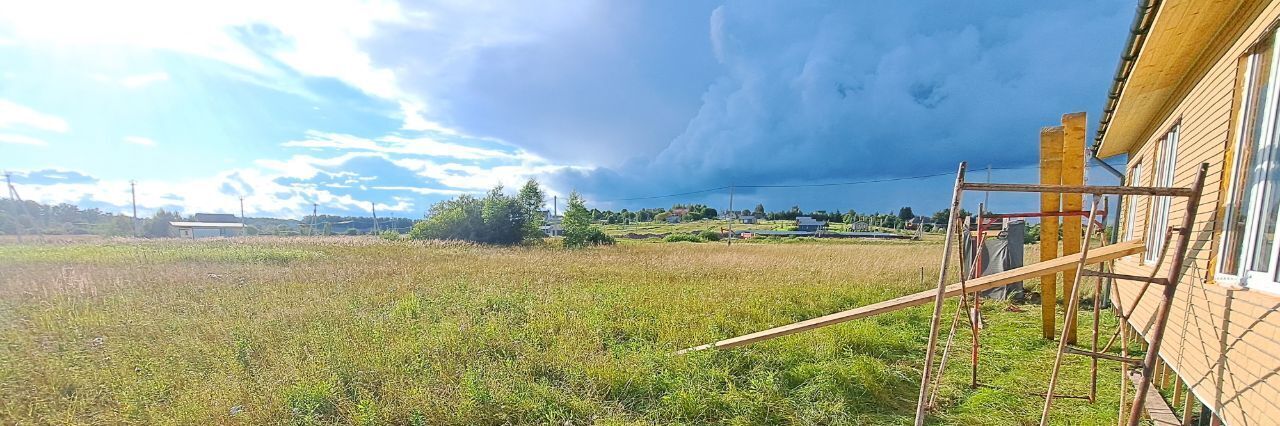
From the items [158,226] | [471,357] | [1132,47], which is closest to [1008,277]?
[1132,47]


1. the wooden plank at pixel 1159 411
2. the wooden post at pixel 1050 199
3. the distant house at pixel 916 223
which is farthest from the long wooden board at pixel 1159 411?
the distant house at pixel 916 223

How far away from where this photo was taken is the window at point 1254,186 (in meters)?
2.35

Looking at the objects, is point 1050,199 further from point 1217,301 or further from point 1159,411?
point 1217,301

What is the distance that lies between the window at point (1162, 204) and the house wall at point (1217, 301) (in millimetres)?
434

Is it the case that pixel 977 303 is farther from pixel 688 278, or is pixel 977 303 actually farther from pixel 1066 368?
pixel 688 278

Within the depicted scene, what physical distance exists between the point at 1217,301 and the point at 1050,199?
3422 mm

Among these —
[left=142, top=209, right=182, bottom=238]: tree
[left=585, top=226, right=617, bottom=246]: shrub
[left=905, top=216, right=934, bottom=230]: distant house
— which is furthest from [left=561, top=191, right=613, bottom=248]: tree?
[left=905, top=216, right=934, bottom=230]: distant house

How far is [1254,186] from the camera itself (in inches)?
99.9

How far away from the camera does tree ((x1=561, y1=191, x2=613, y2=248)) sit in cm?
2278

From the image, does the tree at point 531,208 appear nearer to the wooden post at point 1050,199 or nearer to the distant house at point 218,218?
the wooden post at point 1050,199

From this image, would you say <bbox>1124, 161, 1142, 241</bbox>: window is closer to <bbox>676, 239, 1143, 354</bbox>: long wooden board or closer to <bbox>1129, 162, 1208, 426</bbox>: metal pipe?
<bbox>676, 239, 1143, 354</bbox>: long wooden board

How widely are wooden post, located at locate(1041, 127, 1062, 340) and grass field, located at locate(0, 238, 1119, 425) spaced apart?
2.28ft

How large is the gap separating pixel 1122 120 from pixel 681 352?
6.28 meters

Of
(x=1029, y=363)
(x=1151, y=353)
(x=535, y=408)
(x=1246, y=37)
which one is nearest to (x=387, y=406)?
(x=535, y=408)
